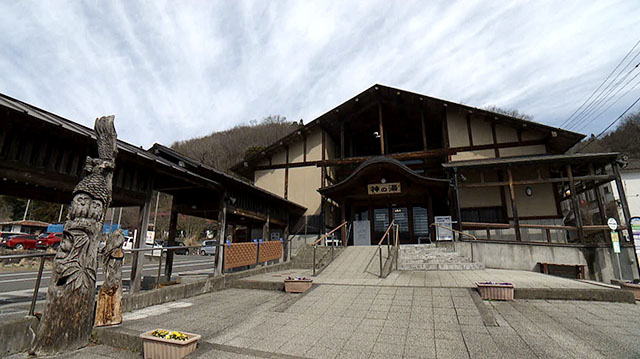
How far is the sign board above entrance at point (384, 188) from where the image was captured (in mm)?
13852

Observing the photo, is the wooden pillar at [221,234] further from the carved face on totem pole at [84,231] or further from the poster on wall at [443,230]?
the poster on wall at [443,230]

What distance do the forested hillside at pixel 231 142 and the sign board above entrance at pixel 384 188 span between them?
3903cm

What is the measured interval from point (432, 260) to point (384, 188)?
457cm

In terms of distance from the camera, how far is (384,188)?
1398cm

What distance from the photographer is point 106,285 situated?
182 inches

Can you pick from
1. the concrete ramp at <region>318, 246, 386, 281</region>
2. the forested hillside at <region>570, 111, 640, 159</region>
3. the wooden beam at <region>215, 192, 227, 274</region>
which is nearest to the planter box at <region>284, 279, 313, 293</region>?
the concrete ramp at <region>318, 246, 386, 281</region>

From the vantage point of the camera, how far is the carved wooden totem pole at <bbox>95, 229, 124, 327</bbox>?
4562mm

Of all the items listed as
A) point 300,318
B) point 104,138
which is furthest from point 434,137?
point 104,138

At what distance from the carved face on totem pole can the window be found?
14.5 metres

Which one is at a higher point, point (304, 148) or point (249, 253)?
point (304, 148)

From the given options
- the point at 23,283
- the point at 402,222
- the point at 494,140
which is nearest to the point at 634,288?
the point at 494,140

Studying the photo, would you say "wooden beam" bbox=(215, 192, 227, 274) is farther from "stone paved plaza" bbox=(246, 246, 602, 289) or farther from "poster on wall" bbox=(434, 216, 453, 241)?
"poster on wall" bbox=(434, 216, 453, 241)

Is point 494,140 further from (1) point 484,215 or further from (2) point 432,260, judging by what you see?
(2) point 432,260

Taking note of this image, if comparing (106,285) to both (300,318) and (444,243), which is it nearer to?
(300,318)
